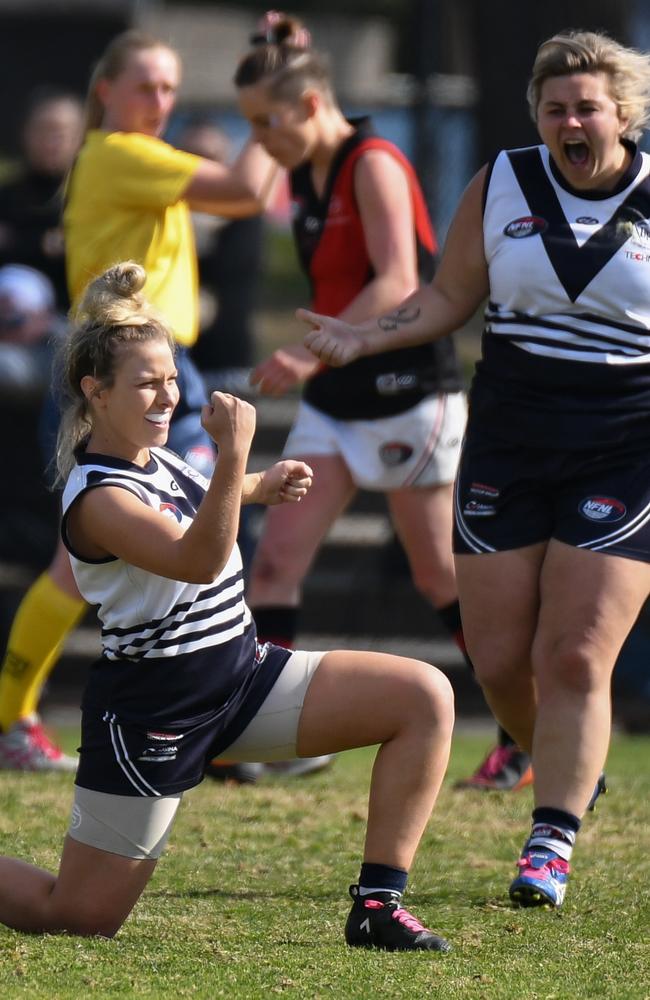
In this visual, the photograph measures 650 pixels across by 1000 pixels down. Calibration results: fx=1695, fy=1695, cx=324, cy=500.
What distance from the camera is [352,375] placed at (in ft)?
Answer: 18.3

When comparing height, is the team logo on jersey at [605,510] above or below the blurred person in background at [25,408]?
above

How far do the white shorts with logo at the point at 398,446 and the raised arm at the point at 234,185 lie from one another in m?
0.77

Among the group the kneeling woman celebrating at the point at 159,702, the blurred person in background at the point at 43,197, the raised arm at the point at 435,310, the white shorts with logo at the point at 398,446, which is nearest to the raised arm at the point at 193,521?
the kneeling woman celebrating at the point at 159,702

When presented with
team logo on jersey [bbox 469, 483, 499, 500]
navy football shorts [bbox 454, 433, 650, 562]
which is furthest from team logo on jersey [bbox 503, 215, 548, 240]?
team logo on jersey [bbox 469, 483, 499, 500]

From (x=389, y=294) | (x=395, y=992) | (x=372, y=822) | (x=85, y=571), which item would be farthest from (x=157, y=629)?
(x=389, y=294)

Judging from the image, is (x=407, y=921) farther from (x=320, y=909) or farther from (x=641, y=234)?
(x=641, y=234)

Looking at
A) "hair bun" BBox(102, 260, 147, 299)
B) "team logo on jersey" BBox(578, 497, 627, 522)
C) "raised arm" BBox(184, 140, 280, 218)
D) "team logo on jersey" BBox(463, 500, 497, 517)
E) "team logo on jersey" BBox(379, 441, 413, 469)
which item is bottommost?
"team logo on jersey" BBox(379, 441, 413, 469)

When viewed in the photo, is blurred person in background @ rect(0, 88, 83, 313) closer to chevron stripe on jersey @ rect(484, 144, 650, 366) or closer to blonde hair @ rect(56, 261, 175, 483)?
chevron stripe on jersey @ rect(484, 144, 650, 366)

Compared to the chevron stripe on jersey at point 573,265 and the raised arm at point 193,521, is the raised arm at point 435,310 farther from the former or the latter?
the raised arm at point 193,521

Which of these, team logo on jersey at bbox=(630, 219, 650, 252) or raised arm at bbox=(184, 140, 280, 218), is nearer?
team logo on jersey at bbox=(630, 219, 650, 252)

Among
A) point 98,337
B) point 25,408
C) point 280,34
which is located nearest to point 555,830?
point 98,337

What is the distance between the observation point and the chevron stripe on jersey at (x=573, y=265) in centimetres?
411

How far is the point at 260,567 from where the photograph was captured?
572 centimetres

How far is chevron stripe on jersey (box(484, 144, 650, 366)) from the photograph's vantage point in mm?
4105
